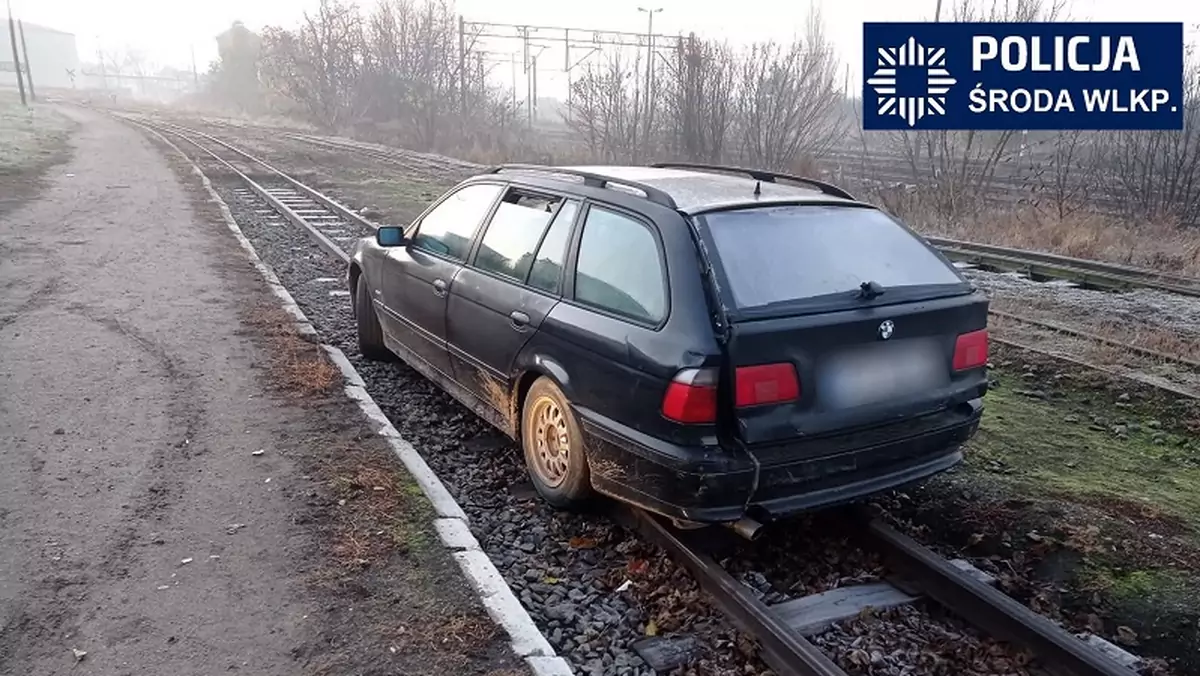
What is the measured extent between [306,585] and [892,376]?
2.70m

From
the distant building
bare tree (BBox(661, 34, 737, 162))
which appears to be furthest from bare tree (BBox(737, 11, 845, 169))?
the distant building

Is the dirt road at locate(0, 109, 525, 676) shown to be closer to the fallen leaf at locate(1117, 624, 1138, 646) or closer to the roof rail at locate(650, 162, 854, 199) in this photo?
the fallen leaf at locate(1117, 624, 1138, 646)

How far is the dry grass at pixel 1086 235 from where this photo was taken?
1281 centimetres

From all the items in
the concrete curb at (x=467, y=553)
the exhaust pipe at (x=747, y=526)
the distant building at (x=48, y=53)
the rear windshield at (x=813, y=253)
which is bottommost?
the concrete curb at (x=467, y=553)

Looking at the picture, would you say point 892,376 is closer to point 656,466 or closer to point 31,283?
point 656,466

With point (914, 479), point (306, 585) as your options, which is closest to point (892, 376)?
point (914, 479)

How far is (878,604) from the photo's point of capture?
3.77 meters

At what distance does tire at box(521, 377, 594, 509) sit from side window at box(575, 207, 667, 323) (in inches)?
21.2

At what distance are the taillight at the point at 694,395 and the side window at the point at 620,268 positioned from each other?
1.12ft

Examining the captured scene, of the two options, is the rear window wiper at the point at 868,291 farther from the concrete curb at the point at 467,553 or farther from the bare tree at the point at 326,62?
the bare tree at the point at 326,62

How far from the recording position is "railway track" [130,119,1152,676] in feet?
10.7

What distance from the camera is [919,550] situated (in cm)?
399

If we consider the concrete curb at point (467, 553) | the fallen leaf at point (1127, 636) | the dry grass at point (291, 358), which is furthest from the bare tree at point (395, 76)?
the fallen leaf at point (1127, 636)

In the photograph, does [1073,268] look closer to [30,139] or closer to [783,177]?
[783,177]
